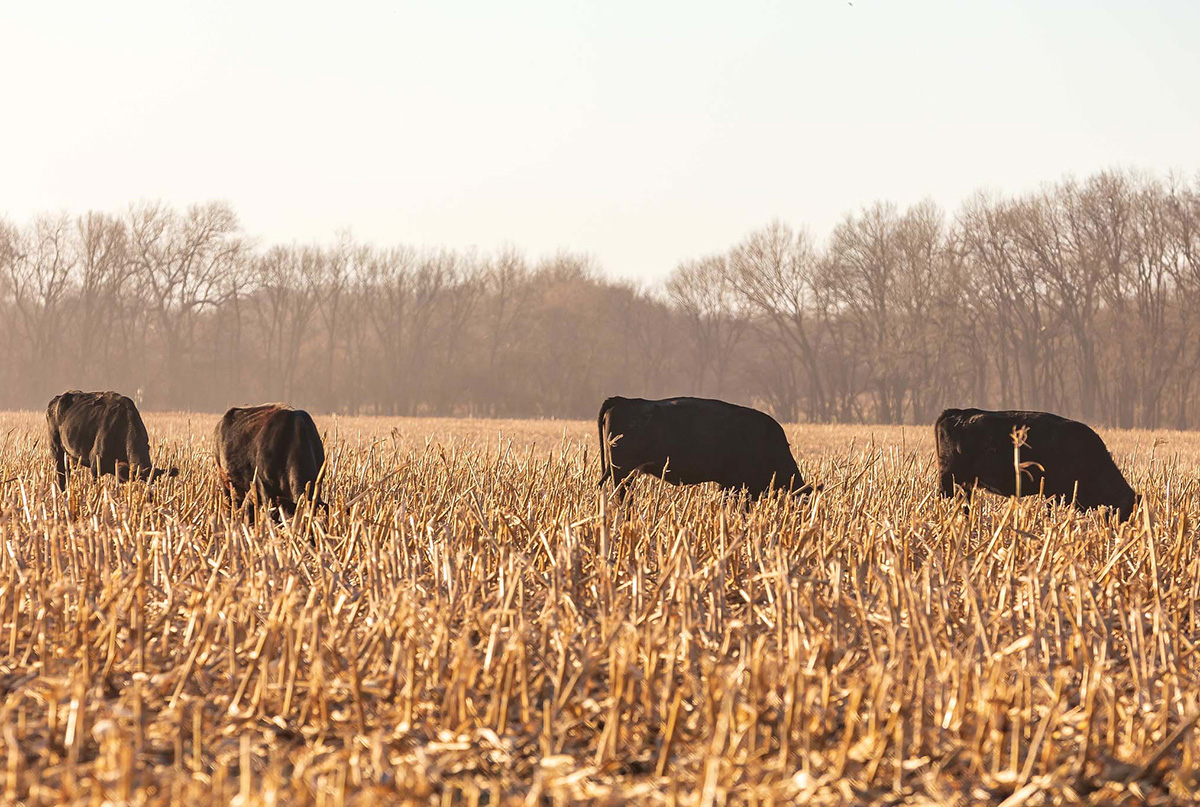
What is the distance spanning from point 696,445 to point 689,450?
0.22 ft

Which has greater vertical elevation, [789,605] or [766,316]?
[766,316]

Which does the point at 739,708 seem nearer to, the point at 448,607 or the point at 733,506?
the point at 448,607

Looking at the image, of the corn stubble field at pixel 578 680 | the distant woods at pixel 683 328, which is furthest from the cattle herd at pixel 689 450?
the distant woods at pixel 683 328

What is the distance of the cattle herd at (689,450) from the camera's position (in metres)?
7.27

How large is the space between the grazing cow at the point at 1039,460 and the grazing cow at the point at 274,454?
4430 mm

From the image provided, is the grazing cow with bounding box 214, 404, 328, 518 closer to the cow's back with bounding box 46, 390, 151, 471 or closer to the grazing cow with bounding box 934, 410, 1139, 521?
the cow's back with bounding box 46, 390, 151, 471

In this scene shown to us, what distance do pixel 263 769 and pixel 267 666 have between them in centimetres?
57

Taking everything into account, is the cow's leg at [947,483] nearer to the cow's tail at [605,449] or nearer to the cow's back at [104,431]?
the cow's tail at [605,449]

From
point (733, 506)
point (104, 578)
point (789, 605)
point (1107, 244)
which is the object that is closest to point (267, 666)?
point (104, 578)

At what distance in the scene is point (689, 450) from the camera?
346 inches

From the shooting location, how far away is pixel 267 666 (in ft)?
12.5

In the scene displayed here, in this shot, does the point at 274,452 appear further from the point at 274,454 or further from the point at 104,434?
the point at 104,434

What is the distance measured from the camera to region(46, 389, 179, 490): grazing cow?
888 centimetres

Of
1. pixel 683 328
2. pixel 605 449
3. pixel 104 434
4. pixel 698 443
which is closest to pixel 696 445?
pixel 698 443
